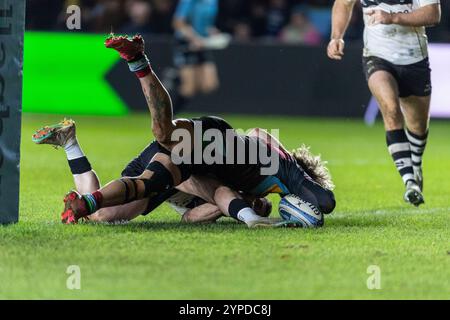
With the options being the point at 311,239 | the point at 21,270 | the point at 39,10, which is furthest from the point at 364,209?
the point at 39,10

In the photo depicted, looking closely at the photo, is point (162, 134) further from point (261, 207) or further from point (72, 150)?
point (261, 207)

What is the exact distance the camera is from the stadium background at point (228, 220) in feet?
21.0

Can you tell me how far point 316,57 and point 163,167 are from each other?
12833 mm

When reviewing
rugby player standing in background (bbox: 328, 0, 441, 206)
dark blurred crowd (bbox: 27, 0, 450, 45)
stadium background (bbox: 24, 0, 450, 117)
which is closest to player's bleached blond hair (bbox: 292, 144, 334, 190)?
rugby player standing in background (bbox: 328, 0, 441, 206)

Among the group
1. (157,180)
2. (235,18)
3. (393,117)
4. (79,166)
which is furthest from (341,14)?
(235,18)

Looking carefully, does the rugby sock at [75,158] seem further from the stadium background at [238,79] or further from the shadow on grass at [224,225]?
the stadium background at [238,79]

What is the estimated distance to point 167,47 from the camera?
68.9 ft

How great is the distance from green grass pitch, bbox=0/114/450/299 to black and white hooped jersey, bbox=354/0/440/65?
→ 1341 millimetres

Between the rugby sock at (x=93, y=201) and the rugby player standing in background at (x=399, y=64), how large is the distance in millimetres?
3083

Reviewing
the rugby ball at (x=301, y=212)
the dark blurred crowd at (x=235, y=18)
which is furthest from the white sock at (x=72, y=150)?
the dark blurred crowd at (x=235, y=18)

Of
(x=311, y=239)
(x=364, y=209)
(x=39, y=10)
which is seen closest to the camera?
(x=311, y=239)

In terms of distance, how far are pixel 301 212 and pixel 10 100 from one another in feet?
7.27

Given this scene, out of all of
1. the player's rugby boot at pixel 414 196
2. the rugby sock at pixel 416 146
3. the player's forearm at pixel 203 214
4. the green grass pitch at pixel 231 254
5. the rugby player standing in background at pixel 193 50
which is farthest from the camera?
the rugby player standing in background at pixel 193 50
